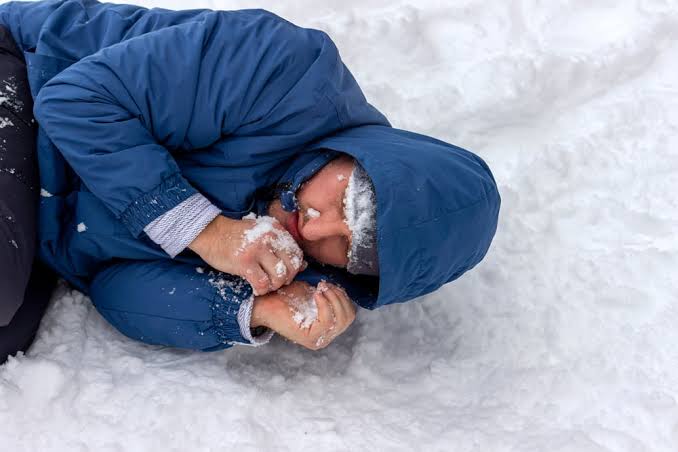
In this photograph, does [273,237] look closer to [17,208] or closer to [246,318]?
[246,318]

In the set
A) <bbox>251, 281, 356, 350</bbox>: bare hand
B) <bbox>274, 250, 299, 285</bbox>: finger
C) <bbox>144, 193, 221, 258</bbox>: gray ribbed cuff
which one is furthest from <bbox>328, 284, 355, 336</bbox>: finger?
<bbox>144, 193, 221, 258</bbox>: gray ribbed cuff

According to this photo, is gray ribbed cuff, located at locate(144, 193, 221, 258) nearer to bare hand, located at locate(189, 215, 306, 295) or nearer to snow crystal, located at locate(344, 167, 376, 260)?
bare hand, located at locate(189, 215, 306, 295)

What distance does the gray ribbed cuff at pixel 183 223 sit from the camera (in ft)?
4.70

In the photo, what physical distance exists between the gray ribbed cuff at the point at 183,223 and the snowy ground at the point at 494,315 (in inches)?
12.4

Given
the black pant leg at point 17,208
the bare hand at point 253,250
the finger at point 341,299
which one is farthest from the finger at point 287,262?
the black pant leg at point 17,208

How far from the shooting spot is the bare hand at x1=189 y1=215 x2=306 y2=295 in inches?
56.9

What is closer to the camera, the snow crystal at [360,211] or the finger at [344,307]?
the snow crystal at [360,211]

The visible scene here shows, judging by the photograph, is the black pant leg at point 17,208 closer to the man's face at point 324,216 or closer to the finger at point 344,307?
the man's face at point 324,216

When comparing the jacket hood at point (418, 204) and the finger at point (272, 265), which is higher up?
the jacket hood at point (418, 204)

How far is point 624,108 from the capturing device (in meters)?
2.08

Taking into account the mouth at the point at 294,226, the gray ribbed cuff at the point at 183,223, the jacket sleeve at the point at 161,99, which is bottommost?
the mouth at the point at 294,226

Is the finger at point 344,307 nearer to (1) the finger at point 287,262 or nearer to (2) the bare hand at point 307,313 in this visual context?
(2) the bare hand at point 307,313

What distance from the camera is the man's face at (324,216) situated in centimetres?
142

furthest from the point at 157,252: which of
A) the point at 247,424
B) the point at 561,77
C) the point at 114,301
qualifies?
the point at 561,77
